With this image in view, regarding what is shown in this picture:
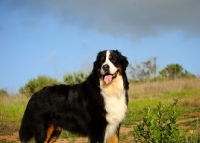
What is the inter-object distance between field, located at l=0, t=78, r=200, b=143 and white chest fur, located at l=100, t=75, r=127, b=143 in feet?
1.63

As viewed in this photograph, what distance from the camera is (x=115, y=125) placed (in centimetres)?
698

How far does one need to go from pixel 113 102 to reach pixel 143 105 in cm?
1346

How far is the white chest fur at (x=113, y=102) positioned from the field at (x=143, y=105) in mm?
496

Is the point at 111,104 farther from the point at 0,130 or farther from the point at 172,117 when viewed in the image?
the point at 0,130

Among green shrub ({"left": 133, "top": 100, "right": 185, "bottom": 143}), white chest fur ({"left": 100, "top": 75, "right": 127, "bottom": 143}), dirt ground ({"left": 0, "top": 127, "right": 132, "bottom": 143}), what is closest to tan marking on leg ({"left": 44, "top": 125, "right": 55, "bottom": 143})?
white chest fur ({"left": 100, "top": 75, "right": 127, "bottom": 143})

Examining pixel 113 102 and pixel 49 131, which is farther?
pixel 49 131

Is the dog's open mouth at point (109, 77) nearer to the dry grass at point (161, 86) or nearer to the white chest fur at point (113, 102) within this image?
the white chest fur at point (113, 102)

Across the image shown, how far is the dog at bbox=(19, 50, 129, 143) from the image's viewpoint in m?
6.89

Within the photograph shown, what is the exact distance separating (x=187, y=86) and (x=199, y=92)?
7.38ft

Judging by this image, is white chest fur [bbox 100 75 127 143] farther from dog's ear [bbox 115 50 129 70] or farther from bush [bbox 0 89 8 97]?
bush [bbox 0 89 8 97]

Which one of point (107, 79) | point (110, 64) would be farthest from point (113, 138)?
point (110, 64)

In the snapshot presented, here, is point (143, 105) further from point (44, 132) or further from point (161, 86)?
point (44, 132)

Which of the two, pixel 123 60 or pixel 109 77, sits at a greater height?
pixel 123 60

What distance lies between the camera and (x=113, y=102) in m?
7.00
